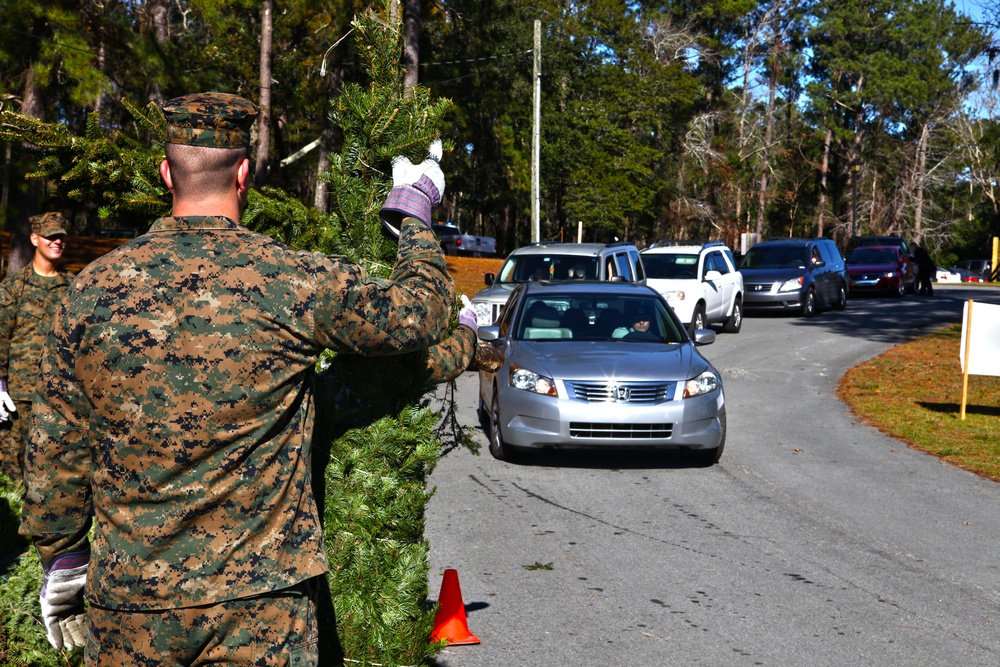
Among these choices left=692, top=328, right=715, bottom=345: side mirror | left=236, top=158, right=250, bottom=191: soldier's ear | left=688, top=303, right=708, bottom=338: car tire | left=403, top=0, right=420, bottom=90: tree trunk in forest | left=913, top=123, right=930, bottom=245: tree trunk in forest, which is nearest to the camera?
left=236, top=158, right=250, bottom=191: soldier's ear

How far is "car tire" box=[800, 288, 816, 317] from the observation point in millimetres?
27844

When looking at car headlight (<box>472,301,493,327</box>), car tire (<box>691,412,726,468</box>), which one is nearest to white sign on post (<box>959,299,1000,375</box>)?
car tire (<box>691,412,726,468</box>)

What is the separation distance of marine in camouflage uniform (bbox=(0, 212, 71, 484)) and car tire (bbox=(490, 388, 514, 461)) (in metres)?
4.43

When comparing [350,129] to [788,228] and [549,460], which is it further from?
[788,228]

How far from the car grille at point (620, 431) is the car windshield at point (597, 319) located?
149cm

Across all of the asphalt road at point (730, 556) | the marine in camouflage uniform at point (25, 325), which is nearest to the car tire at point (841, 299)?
the asphalt road at point (730, 556)

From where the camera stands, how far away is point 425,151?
373 cm

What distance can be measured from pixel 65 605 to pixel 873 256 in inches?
1405

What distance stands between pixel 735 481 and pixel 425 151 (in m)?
6.87

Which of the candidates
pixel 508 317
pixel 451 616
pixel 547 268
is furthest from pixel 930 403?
pixel 451 616

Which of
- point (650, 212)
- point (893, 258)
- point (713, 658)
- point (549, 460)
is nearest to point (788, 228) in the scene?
point (650, 212)

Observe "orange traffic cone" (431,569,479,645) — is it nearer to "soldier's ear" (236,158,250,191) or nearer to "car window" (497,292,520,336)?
"soldier's ear" (236,158,250,191)

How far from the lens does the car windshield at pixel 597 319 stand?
37.5ft

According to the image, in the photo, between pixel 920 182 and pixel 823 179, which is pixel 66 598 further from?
pixel 823 179
